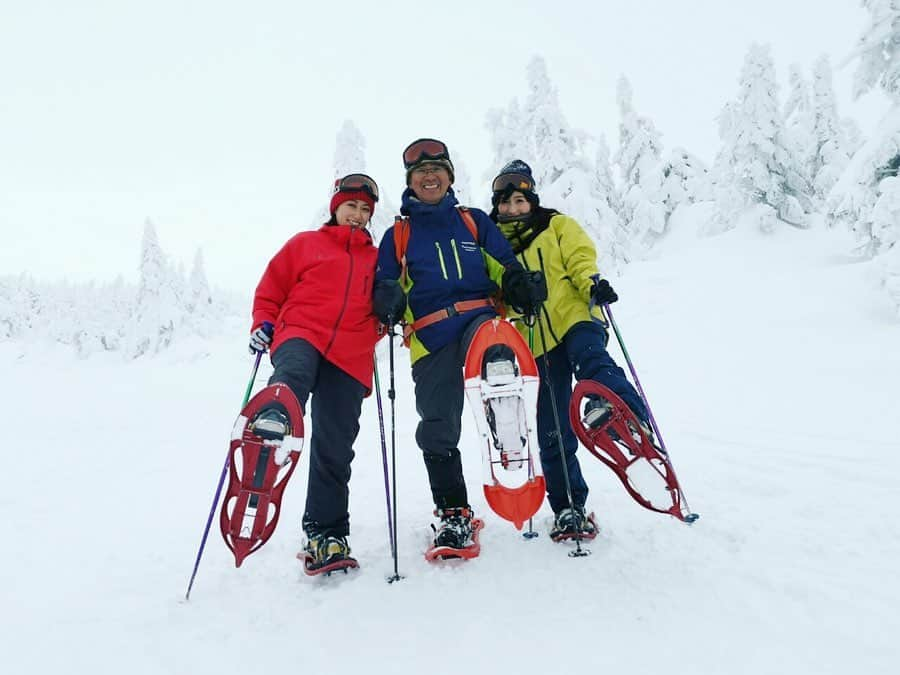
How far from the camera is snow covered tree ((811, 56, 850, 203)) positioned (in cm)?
3488

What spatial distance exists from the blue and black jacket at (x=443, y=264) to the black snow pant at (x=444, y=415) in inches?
3.9

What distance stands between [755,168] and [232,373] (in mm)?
28143

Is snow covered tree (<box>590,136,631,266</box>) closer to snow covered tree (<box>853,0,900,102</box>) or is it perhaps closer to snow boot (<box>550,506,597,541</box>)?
snow covered tree (<box>853,0,900,102</box>)

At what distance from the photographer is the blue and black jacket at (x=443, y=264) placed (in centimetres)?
372

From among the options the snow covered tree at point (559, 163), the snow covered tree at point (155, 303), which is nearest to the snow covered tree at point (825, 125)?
the snow covered tree at point (559, 163)

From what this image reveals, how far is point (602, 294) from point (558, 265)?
1.71ft

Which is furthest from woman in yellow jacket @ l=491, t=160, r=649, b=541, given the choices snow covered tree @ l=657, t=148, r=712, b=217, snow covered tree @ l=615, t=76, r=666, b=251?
snow covered tree @ l=657, t=148, r=712, b=217

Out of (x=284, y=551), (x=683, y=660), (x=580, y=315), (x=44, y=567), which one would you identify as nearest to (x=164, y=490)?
(x=44, y=567)

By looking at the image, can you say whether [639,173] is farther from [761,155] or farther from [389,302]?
[389,302]

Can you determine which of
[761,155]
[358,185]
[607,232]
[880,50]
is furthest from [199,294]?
[358,185]

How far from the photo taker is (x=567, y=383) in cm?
412

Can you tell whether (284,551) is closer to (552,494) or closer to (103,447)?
(552,494)

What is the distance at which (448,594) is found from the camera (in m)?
2.95

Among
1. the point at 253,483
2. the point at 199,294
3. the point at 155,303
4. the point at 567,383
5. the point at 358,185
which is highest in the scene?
the point at 199,294
